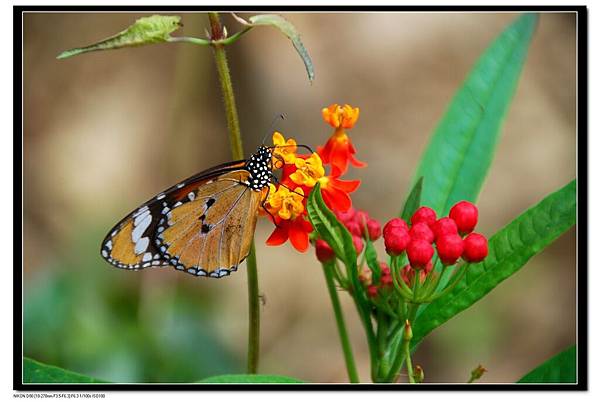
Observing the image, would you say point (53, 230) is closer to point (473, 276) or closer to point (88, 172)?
point (88, 172)

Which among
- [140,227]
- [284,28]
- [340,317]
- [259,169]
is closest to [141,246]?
[140,227]

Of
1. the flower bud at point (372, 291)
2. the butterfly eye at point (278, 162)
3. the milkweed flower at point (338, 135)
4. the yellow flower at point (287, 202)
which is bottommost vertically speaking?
the flower bud at point (372, 291)

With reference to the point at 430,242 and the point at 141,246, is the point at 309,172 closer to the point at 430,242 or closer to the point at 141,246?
the point at 430,242

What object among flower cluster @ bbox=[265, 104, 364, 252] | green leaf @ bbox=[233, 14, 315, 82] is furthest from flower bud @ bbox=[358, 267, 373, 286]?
green leaf @ bbox=[233, 14, 315, 82]

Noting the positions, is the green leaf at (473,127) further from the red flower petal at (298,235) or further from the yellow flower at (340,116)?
the red flower petal at (298,235)

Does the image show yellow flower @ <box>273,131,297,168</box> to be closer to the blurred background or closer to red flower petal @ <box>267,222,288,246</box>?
red flower petal @ <box>267,222,288,246</box>

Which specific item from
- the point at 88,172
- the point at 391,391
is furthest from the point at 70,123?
the point at 391,391

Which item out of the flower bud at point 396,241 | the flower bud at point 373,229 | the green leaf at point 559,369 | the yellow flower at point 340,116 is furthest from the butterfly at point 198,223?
the green leaf at point 559,369
